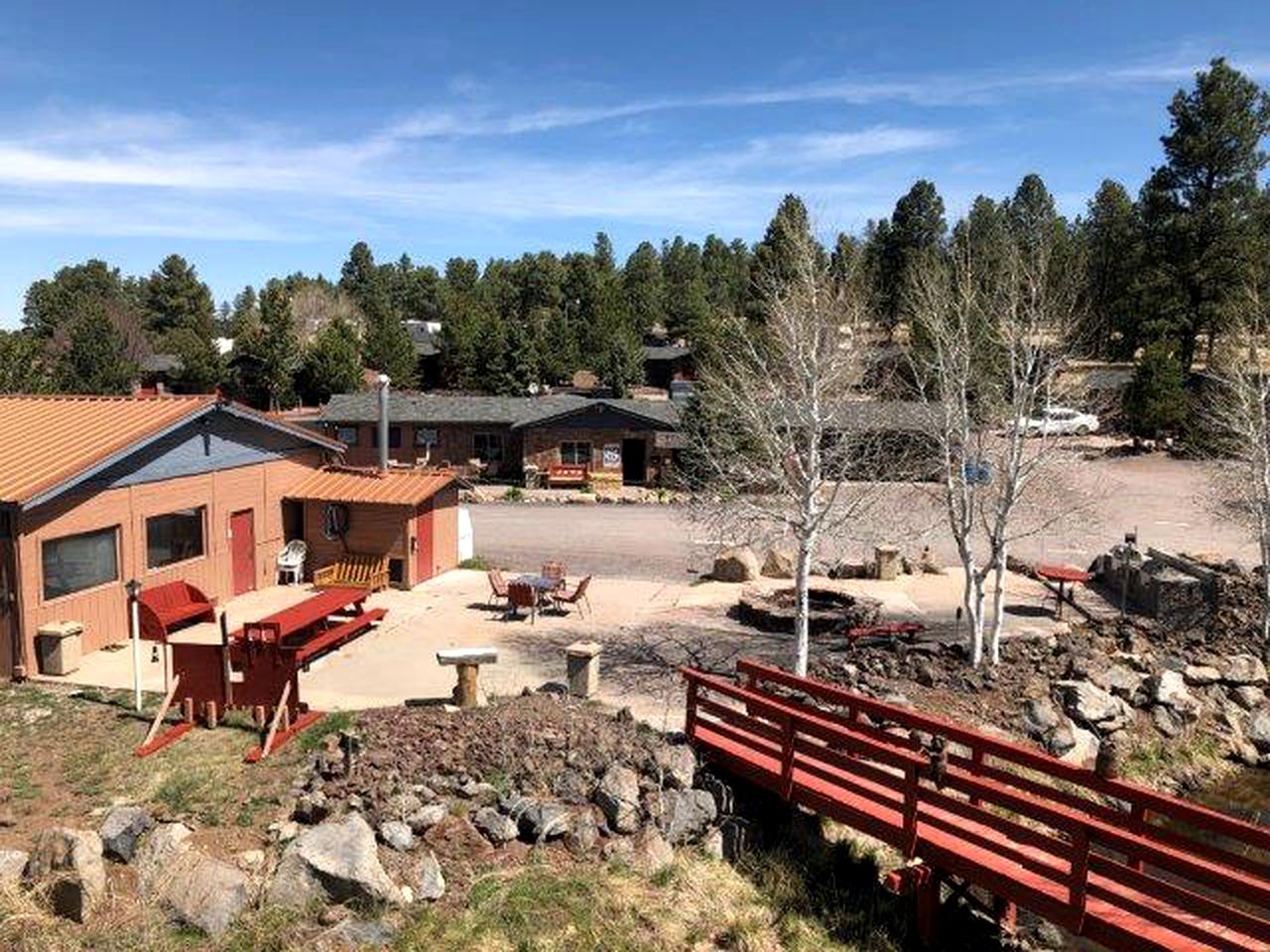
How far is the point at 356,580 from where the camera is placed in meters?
22.3

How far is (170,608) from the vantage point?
18.0 metres

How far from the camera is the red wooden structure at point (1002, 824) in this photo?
8.51 metres

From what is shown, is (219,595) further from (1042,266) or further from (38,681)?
(1042,266)

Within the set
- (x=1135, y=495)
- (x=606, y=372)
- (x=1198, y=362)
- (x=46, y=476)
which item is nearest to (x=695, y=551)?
(x=46, y=476)

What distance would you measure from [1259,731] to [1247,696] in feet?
3.52

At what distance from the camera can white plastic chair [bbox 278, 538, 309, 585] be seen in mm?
22391

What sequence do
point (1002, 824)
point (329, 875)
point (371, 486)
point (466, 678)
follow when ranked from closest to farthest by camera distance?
point (1002, 824) < point (329, 875) < point (466, 678) < point (371, 486)

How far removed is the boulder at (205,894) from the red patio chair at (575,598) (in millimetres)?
10669

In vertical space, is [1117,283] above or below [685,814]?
above

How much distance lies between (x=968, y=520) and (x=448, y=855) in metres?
11.2

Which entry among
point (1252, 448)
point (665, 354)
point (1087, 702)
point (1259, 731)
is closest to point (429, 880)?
point (1087, 702)

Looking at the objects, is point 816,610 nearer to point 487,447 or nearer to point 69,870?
point 69,870

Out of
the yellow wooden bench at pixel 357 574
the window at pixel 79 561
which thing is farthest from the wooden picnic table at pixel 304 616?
the yellow wooden bench at pixel 357 574

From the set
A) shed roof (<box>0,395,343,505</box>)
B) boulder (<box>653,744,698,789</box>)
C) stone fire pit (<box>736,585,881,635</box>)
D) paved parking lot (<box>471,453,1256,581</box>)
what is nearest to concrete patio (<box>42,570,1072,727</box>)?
stone fire pit (<box>736,585,881,635</box>)
